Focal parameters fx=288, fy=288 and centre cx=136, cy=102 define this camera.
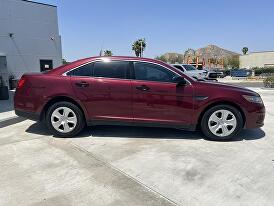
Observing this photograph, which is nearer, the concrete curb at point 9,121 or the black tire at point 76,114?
the black tire at point 76,114

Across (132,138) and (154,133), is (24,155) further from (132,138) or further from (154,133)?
(154,133)

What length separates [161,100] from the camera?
5.23 m

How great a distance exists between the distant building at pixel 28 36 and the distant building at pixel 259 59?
72.7 metres

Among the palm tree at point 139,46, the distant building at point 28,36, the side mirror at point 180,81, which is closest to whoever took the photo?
the side mirror at point 180,81

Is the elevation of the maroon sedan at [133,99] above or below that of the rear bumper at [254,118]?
above

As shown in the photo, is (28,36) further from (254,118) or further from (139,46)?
(139,46)

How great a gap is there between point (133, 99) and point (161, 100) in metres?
0.51

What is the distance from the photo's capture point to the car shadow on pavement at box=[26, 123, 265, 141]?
5.59 m

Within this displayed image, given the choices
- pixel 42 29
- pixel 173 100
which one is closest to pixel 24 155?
pixel 173 100

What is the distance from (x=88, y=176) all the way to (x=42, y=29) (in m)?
17.2

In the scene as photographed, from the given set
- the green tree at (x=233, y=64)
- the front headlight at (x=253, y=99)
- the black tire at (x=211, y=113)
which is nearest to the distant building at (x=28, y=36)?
the black tire at (x=211, y=113)

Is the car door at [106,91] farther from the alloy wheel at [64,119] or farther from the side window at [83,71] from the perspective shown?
the alloy wheel at [64,119]

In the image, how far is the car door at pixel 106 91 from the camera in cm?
530

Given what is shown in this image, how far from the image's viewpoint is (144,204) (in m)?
3.07
